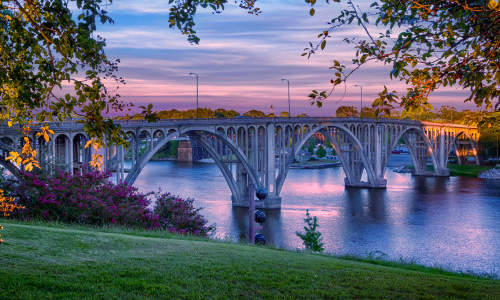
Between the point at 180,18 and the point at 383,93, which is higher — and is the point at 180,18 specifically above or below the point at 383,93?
above

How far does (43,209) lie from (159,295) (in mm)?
12458

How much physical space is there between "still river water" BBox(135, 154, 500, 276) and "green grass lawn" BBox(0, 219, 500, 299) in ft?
32.2

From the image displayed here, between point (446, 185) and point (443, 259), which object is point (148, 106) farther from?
point (446, 185)

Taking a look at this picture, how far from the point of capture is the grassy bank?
3514 inches

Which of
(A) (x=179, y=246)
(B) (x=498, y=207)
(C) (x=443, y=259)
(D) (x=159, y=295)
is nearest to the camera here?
(D) (x=159, y=295)

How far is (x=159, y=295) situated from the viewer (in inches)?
287

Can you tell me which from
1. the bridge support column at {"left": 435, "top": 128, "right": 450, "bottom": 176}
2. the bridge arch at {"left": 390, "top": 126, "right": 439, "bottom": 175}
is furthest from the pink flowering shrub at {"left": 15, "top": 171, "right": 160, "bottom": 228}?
the bridge support column at {"left": 435, "top": 128, "right": 450, "bottom": 176}

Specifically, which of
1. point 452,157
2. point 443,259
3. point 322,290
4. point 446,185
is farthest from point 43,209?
point 452,157

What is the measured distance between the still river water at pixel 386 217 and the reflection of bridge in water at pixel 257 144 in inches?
130

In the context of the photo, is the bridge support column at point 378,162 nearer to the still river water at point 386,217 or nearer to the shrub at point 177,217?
the still river water at point 386,217

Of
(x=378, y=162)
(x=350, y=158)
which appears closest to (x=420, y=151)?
(x=378, y=162)

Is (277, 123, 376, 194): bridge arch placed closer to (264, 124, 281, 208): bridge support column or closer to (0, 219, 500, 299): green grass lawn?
(264, 124, 281, 208): bridge support column

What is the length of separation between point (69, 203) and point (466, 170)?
86.5 m

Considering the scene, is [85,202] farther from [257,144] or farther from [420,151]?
[420,151]
